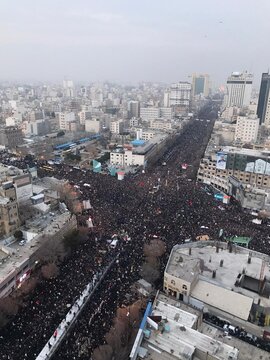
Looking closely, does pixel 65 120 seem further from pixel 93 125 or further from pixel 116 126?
pixel 116 126

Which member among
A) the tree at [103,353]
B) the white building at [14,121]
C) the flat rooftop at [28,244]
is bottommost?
the tree at [103,353]

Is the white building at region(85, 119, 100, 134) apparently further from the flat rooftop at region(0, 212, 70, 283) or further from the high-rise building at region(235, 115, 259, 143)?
the flat rooftop at region(0, 212, 70, 283)

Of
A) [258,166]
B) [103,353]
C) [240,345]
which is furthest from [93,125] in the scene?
[240,345]

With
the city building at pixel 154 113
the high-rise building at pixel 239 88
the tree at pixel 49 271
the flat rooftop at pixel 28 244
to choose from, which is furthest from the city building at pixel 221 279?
the high-rise building at pixel 239 88

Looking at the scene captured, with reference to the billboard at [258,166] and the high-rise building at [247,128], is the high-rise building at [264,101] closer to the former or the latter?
the high-rise building at [247,128]

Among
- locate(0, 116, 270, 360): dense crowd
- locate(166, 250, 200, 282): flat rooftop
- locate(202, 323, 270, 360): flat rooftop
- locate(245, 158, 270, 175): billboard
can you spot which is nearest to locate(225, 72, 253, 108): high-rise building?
locate(0, 116, 270, 360): dense crowd

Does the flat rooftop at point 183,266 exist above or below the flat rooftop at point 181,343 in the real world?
above
